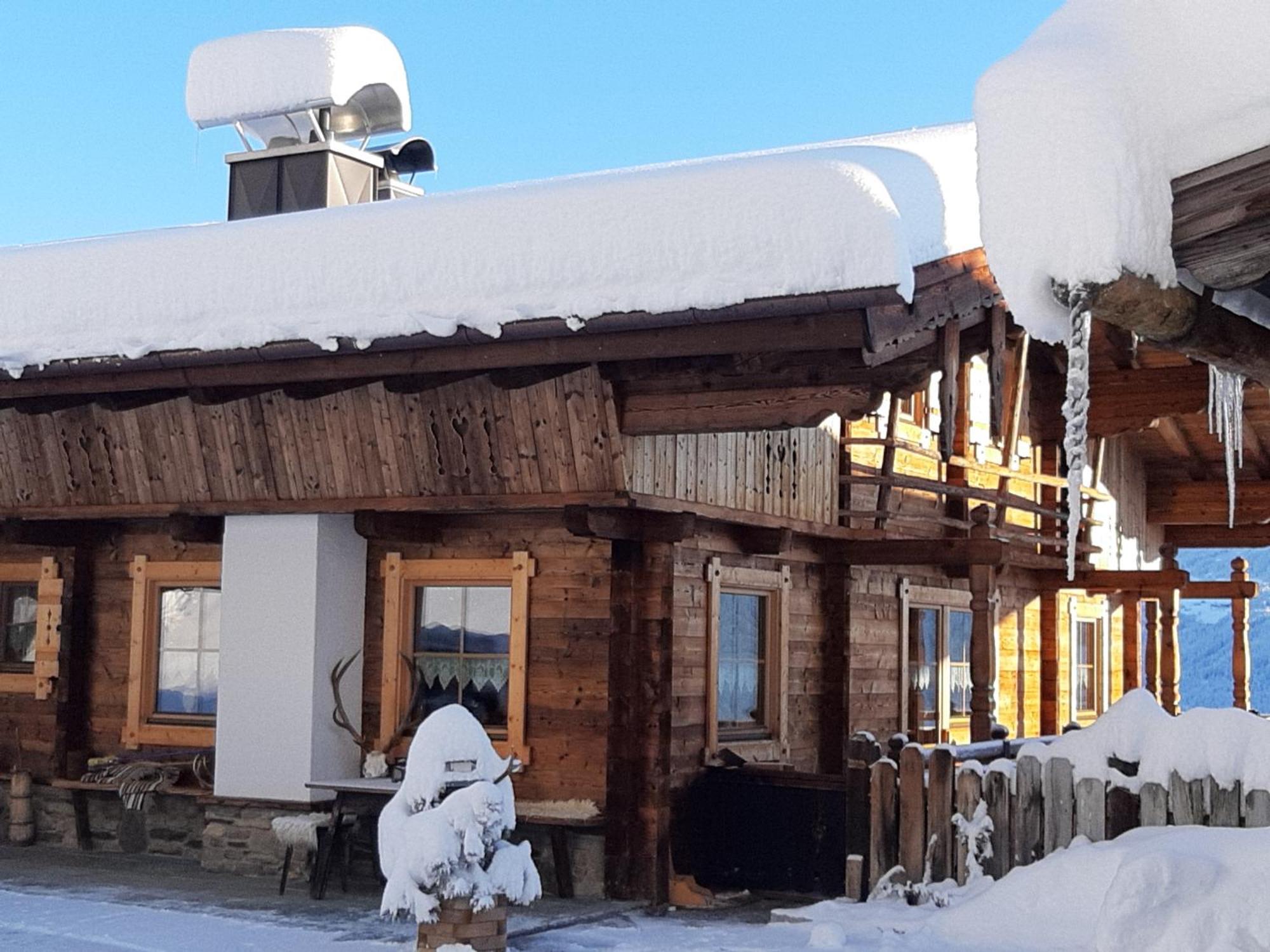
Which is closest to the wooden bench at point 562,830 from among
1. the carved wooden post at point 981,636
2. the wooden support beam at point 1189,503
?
the carved wooden post at point 981,636

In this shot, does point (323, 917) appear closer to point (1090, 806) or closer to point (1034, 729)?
point (1090, 806)

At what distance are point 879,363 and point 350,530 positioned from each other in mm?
4421

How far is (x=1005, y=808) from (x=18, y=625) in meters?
8.83

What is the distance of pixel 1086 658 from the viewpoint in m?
19.8

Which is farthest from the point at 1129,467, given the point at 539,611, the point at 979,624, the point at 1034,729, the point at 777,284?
the point at 777,284

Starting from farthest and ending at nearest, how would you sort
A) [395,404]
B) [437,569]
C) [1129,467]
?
[1129,467] < [437,569] < [395,404]

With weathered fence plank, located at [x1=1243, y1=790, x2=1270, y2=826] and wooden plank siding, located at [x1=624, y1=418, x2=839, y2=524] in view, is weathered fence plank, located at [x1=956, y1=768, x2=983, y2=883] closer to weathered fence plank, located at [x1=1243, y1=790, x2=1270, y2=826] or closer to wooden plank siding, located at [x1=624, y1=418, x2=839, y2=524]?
weathered fence plank, located at [x1=1243, y1=790, x2=1270, y2=826]

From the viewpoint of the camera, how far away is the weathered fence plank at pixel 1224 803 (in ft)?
27.5

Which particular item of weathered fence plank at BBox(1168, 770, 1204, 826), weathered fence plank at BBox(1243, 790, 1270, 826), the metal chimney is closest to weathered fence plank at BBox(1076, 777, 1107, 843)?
weathered fence plank at BBox(1168, 770, 1204, 826)

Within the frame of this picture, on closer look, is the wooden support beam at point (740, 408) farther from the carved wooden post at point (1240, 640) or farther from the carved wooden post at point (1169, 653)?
the carved wooden post at point (1240, 640)

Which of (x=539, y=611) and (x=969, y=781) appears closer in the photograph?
(x=969, y=781)

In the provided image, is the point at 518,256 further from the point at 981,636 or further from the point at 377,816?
the point at 981,636

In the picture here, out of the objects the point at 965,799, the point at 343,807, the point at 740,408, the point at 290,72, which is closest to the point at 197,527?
the point at 343,807

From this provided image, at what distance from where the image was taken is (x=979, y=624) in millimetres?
13039
